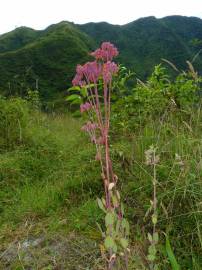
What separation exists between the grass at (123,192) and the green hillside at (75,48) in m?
12.2

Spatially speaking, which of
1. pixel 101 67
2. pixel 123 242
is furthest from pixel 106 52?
pixel 123 242

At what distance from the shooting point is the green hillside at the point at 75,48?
34938 millimetres

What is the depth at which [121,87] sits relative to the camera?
5035mm

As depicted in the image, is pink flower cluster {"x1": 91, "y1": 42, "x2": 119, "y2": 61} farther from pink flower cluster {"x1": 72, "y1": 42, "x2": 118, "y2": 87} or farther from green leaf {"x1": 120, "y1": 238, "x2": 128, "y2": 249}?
green leaf {"x1": 120, "y1": 238, "x2": 128, "y2": 249}

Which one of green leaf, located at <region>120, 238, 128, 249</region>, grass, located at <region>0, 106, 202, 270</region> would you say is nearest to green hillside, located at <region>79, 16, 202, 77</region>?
grass, located at <region>0, 106, 202, 270</region>

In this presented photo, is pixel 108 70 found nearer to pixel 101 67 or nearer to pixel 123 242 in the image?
pixel 101 67

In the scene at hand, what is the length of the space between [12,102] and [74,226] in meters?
3.43

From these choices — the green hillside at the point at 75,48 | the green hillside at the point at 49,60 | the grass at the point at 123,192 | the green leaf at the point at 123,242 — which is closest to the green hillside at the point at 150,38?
the green hillside at the point at 75,48

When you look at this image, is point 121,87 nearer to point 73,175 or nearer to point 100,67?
point 73,175

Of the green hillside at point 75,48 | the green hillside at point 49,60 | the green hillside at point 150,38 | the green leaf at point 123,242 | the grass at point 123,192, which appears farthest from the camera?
the green hillside at point 150,38

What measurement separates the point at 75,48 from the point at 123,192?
42499mm

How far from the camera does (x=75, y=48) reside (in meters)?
44.4

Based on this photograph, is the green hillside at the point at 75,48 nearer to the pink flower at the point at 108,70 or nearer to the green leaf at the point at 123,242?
the pink flower at the point at 108,70

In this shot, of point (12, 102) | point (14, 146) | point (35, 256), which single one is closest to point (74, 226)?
point (35, 256)
